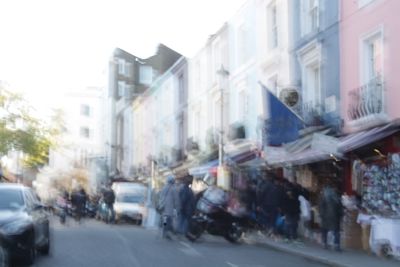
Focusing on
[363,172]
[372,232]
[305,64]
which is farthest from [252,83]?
[372,232]

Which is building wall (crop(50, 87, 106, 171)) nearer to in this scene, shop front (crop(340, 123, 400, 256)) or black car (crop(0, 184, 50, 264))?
shop front (crop(340, 123, 400, 256))

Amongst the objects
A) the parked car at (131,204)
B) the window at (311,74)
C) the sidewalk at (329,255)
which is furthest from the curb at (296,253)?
the parked car at (131,204)

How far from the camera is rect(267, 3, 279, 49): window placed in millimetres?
23453

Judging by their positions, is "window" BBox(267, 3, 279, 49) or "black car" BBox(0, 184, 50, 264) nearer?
"black car" BBox(0, 184, 50, 264)

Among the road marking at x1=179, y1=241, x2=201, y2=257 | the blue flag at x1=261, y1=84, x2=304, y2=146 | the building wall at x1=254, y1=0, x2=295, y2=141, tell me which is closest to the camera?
the road marking at x1=179, y1=241, x2=201, y2=257

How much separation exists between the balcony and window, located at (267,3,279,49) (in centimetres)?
680

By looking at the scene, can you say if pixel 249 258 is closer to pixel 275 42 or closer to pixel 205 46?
pixel 275 42

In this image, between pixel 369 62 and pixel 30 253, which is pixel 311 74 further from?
pixel 30 253

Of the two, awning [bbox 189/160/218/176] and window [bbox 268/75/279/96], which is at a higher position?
window [bbox 268/75/279/96]

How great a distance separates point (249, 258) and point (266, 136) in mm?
5474

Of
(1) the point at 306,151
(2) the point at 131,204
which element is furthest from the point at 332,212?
(2) the point at 131,204

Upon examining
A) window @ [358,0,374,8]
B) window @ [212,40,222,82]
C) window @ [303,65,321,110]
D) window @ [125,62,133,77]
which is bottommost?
window @ [303,65,321,110]

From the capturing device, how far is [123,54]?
210 ft

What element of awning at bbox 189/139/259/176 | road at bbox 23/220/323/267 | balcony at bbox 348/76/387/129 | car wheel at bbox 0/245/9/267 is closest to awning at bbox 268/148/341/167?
balcony at bbox 348/76/387/129
